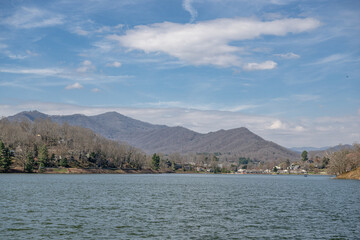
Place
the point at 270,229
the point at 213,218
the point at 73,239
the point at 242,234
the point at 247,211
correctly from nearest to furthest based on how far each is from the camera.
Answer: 1. the point at 73,239
2. the point at 242,234
3. the point at 270,229
4. the point at 213,218
5. the point at 247,211

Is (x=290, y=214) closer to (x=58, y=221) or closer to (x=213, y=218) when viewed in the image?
(x=213, y=218)

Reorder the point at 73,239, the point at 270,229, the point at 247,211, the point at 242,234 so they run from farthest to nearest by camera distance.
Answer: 1. the point at 247,211
2. the point at 270,229
3. the point at 242,234
4. the point at 73,239

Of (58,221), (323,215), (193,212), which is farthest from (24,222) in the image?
(323,215)

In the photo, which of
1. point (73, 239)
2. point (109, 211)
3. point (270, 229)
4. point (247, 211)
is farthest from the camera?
point (247, 211)

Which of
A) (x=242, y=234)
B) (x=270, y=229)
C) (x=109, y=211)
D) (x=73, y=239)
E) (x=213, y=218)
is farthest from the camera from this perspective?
(x=109, y=211)

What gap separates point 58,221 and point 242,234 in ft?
89.8

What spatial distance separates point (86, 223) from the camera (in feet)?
170

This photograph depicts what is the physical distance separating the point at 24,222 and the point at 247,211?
39934 millimetres

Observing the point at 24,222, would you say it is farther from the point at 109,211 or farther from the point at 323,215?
the point at 323,215

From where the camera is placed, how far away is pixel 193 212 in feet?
217

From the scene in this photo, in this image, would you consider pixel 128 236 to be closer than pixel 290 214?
Yes

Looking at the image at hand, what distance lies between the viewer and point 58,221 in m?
53.1

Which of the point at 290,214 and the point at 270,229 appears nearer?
the point at 270,229

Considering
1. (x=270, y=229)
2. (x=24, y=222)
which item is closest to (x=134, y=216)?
(x=24, y=222)
